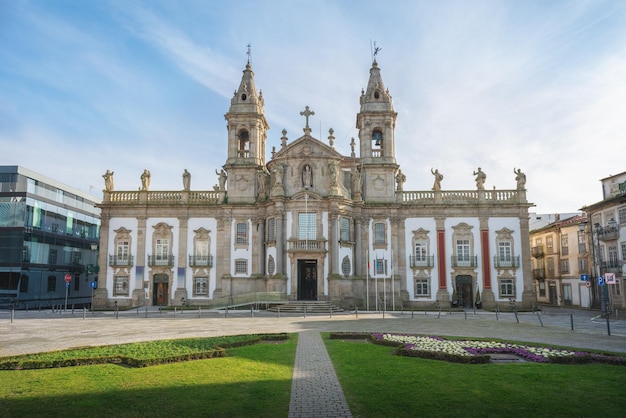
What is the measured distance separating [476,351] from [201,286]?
32270 millimetres

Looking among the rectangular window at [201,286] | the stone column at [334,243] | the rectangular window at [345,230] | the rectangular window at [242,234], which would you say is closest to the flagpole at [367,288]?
the rectangular window at [345,230]

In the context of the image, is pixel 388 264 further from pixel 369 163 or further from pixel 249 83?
pixel 249 83

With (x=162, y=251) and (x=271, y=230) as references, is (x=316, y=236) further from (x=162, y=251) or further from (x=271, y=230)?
(x=162, y=251)

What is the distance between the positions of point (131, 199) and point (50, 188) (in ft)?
44.6

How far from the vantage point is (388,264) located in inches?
1714

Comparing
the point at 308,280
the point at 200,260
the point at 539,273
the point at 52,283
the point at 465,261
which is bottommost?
the point at 52,283

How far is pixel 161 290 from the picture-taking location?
4425cm

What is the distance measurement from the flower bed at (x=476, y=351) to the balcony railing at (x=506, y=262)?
26.4m

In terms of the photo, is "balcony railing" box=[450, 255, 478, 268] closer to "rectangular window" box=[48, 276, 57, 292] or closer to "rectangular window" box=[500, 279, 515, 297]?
"rectangular window" box=[500, 279, 515, 297]

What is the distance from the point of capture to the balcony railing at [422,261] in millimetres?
43619

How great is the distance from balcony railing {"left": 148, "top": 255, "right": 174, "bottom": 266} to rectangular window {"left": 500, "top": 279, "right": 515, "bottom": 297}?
30348 millimetres

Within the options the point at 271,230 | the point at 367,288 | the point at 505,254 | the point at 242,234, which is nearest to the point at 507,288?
the point at 505,254

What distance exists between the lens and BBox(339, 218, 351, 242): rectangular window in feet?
140

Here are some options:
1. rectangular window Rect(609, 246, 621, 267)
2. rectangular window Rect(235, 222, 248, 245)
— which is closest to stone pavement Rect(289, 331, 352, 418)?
rectangular window Rect(235, 222, 248, 245)
